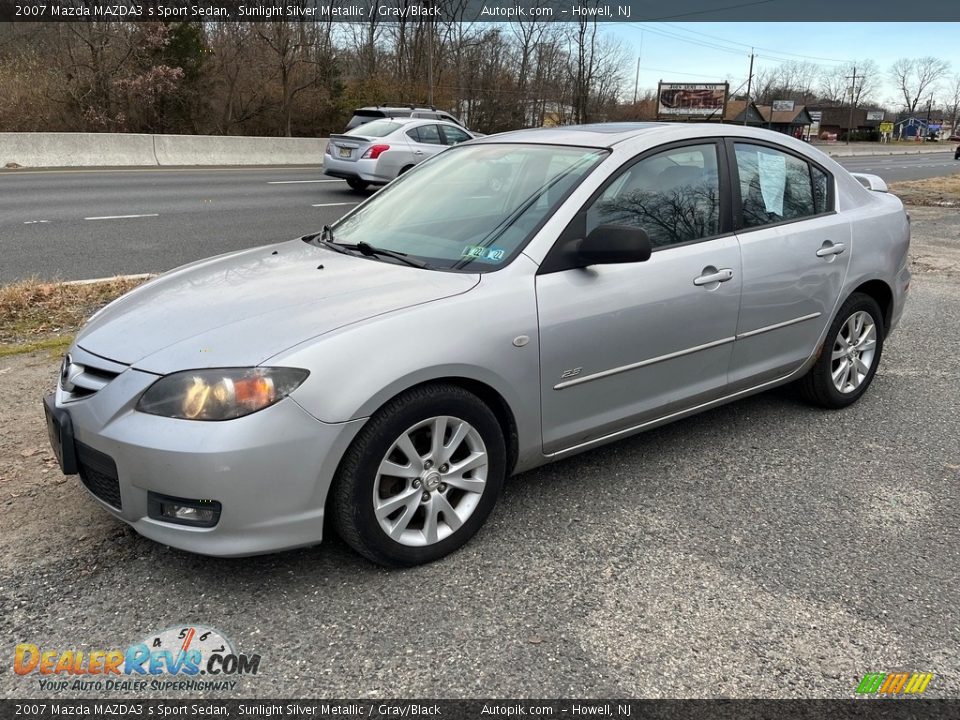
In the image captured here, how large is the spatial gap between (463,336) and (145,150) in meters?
21.4

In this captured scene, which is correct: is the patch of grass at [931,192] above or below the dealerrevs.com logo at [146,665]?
above

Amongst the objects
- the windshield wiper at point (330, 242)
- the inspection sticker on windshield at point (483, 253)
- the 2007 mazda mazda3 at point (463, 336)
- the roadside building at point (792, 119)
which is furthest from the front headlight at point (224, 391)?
the roadside building at point (792, 119)

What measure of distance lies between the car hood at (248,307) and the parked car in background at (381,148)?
1215 centimetres

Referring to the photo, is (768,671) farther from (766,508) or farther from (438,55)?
(438,55)

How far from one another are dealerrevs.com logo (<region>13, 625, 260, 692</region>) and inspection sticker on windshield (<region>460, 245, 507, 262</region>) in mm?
1715

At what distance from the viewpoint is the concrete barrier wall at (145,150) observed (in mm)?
19234

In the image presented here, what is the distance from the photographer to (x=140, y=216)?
1135 cm

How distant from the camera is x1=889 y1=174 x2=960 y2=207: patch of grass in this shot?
16219 millimetres

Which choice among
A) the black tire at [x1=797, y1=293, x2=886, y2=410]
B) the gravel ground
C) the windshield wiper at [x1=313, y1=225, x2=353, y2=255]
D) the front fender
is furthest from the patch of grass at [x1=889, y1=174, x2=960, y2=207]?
the front fender

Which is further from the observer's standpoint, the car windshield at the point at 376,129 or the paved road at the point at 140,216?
the car windshield at the point at 376,129

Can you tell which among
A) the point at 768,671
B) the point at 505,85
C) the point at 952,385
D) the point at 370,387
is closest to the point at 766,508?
the point at 768,671

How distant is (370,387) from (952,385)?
4.24 m

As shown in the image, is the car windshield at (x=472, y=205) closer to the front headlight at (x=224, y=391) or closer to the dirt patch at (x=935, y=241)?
the front headlight at (x=224, y=391)

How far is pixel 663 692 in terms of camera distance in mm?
2316
